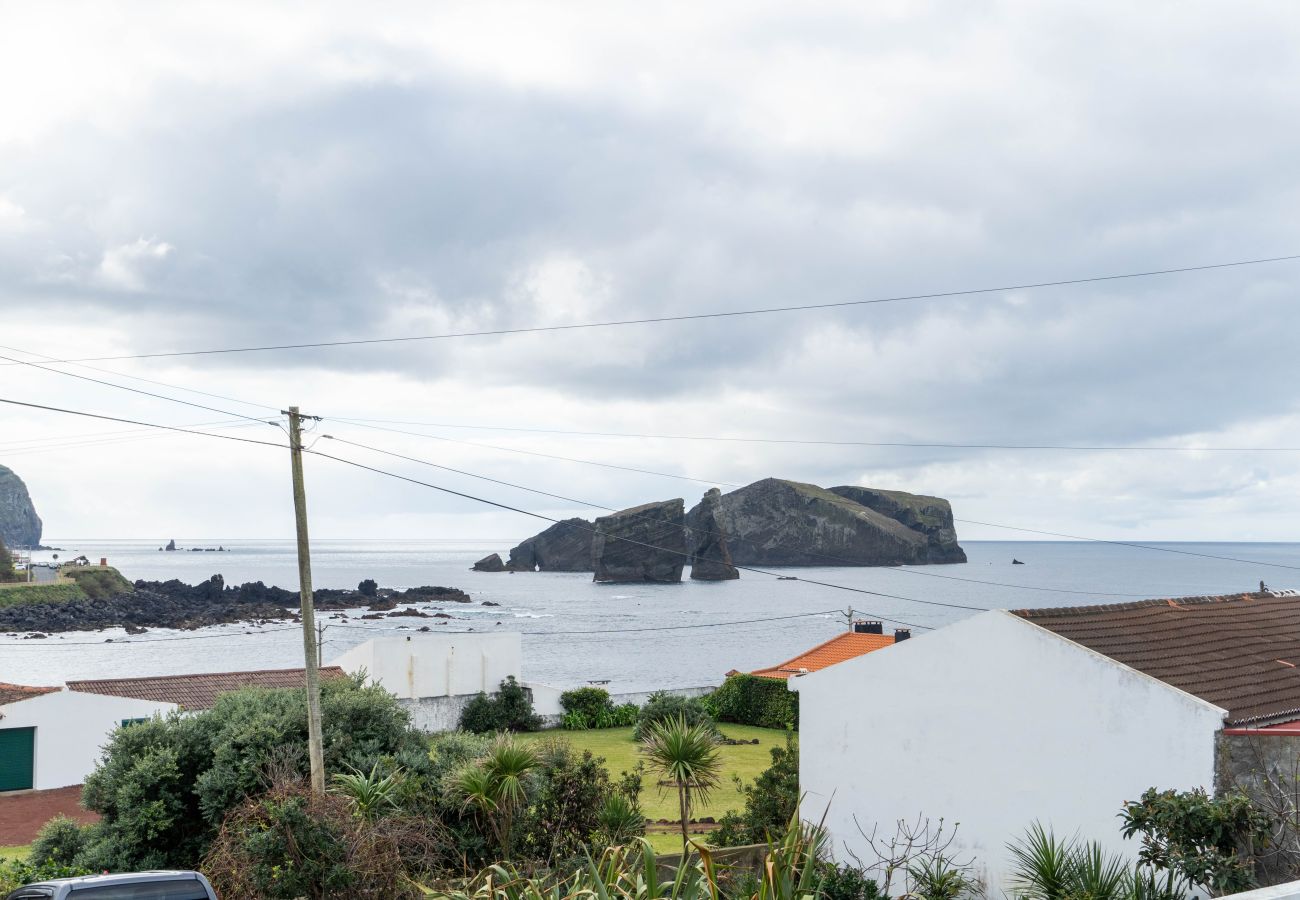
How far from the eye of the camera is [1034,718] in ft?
55.4

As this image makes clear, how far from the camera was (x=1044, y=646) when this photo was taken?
1692 cm

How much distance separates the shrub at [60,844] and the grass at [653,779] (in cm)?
1035

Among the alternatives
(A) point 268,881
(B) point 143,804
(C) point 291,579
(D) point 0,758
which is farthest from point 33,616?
(A) point 268,881

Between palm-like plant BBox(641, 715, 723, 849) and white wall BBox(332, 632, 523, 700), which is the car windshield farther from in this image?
white wall BBox(332, 632, 523, 700)

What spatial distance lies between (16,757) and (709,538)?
6006 inches

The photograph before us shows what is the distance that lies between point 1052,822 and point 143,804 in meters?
16.0

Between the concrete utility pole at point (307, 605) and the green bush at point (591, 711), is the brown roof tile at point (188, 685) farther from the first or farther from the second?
the concrete utility pole at point (307, 605)

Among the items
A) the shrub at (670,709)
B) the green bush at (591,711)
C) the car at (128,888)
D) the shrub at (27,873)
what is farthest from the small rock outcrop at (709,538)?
the car at (128,888)

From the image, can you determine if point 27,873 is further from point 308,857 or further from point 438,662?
point 438,662

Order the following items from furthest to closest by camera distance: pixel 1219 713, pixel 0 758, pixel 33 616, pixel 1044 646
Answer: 1. pixel 33 616
2. pixel 0 758
3. pixel 1044 646
4. pixel 1219 713

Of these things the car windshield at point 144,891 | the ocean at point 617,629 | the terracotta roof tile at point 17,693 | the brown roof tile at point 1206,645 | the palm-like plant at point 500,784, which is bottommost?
the ocean at point 617,629

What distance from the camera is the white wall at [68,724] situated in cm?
3384

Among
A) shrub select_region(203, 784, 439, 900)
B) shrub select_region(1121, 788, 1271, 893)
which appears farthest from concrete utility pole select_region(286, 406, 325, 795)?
shrub select_region(1121, 788, 1271, 893)

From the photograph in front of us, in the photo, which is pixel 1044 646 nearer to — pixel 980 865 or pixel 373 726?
pixel 980 865
